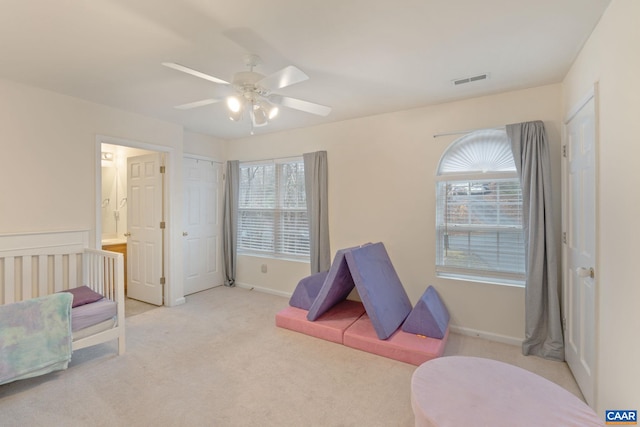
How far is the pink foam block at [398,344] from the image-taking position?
244 centimetres

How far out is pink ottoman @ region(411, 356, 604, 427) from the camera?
3.84ft

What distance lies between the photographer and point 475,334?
9.82 ft

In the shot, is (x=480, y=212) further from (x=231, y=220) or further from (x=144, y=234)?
(x=144, y=234)

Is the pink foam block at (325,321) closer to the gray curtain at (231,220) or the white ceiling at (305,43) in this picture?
the gray curtain at (231,220)

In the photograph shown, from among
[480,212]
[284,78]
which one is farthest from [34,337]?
[480,212]

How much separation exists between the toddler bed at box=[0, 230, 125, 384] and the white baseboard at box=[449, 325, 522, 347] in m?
3.31

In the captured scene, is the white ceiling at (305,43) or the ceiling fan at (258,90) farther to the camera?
the ceiling fan at (258,90)

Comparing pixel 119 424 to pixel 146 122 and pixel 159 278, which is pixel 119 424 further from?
pixel 146 122

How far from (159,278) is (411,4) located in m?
4.13

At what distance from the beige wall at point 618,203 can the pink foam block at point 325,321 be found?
1.90 meters

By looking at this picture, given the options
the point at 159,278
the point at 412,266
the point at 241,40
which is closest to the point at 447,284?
the point at 412,266

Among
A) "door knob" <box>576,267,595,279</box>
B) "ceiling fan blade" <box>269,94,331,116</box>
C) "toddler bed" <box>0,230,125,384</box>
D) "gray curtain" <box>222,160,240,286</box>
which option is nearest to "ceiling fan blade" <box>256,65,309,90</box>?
"ceiling fan blade" <box>269,94,331,116</box>

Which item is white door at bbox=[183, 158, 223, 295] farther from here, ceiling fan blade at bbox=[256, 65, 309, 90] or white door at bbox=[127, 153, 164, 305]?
ceiling fan blade at bbox=[256, 65, 309, 90]

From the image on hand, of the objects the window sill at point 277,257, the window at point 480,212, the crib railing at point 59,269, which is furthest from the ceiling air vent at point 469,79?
the crib railing at point 59,269
